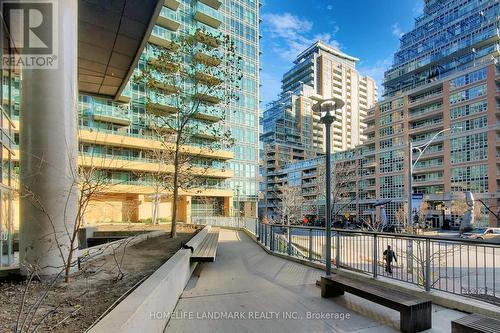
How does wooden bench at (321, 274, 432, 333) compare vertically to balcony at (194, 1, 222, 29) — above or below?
below

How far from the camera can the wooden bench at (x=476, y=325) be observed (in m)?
3.36

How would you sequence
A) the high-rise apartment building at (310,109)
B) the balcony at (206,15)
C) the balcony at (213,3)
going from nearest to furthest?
1. the balcony at (206,15)
2. the balcony at (213,3)
3. the high-rise apartment building at (310,109)

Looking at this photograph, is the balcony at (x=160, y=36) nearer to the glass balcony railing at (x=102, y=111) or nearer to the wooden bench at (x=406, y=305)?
the glass balcony railing at (x=102, y=111)

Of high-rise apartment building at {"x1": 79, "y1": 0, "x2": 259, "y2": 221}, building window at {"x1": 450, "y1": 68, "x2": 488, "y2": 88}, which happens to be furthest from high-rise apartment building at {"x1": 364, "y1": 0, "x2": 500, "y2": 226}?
high-rise apartment building at {"x1": 79, "y1": 0, "x2": 259, "y2": 221}

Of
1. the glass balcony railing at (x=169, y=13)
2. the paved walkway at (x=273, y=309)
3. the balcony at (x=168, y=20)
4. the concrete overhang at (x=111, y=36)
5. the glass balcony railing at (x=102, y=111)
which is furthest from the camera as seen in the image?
the glass balcony railing at (x=169, y=13)

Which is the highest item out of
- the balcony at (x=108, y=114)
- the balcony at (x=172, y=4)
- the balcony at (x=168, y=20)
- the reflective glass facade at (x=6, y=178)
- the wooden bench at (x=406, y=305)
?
the balcony at (x=172, y=4)

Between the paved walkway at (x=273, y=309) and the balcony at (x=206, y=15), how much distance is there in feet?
169

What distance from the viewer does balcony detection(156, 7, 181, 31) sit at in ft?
151

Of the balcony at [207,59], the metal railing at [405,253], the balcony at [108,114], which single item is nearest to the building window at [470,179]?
the metal railing at [405,253]

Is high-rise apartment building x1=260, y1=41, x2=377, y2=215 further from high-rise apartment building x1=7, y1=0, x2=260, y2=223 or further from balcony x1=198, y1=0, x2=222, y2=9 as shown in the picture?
balcony x1=198, y1=0, x2=222, y2=9

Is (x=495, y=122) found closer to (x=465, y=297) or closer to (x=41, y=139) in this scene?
(x=465, y=297)

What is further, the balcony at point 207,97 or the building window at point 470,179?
the building window at point 470,179

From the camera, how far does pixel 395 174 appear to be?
6862cm

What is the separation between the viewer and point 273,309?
536 cm
